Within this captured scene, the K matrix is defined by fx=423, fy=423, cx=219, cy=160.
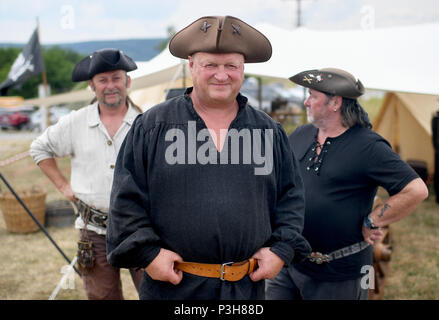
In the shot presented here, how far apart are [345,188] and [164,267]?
115cm

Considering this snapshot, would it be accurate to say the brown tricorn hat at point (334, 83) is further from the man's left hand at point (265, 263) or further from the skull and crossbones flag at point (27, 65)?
the skull and crossbones flag at point (27, 65)

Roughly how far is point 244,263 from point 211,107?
2.05ft

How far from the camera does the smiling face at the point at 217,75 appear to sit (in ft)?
5.12

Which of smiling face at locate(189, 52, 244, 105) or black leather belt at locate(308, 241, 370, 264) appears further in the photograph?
black leather belt at locate(308, 241, 370, 264)

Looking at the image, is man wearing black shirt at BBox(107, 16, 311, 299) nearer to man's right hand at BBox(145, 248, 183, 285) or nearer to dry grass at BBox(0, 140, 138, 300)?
man's right hand at BBox(145, 248, 183, 285)

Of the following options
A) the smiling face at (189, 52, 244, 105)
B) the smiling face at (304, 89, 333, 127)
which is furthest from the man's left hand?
the smiling face at (304, 89, 333, 127)

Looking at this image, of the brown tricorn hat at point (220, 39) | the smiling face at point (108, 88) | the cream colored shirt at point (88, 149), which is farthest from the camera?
the smiling face at point (108, 88)

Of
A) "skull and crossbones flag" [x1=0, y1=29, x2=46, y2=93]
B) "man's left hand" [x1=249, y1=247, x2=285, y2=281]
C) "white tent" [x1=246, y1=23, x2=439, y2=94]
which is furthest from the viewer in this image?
"skull and crossbones flag" [x1=0, y1=29, x2=46, y2=93]

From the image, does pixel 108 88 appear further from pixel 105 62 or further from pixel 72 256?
pixel 72 256

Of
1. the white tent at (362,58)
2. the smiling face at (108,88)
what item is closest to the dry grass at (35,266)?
the smiling face at (108,88)

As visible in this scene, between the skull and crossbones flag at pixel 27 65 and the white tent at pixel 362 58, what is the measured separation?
92.2 inches

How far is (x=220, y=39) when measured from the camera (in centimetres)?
154

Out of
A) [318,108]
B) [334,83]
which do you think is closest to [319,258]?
[318,108]

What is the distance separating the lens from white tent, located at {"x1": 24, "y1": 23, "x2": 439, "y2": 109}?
4191 millimetres
